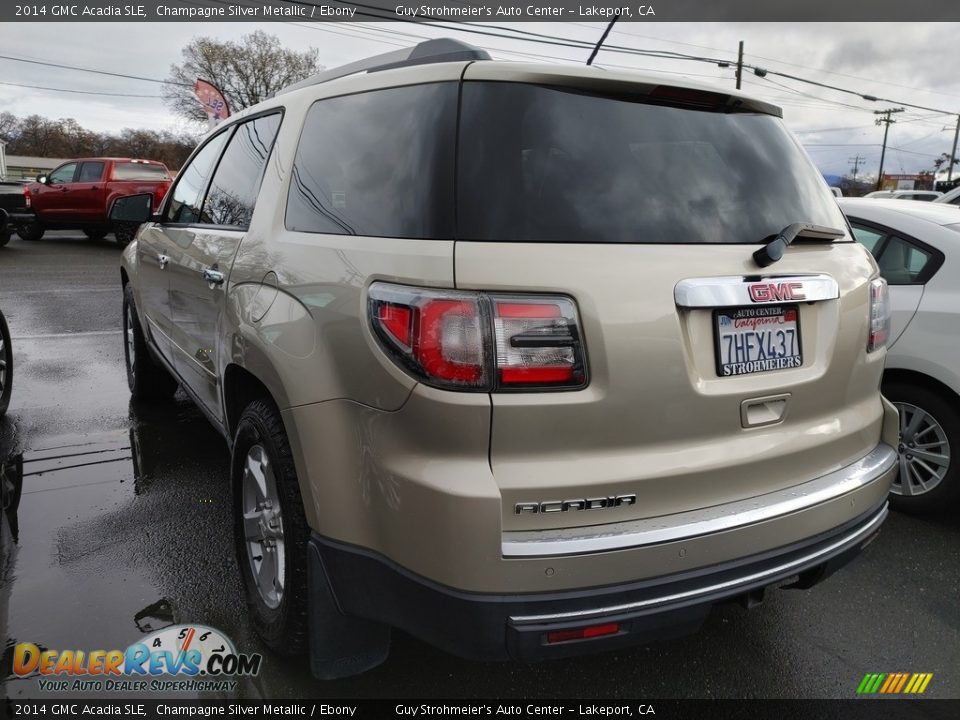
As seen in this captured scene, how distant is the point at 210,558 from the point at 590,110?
2.45m

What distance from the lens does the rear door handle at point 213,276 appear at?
9.14ft

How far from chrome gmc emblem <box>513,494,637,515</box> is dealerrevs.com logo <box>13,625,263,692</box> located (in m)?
1.32

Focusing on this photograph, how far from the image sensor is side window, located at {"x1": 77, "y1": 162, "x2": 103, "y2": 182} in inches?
658

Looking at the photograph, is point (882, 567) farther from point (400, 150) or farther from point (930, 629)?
point (400, 150)

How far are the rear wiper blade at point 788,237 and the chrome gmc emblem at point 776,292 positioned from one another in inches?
2.7

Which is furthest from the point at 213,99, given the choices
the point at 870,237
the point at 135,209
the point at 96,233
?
the point at 870,237

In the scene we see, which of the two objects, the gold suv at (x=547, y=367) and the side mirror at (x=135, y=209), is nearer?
the gold suv at (x=547, y=367)


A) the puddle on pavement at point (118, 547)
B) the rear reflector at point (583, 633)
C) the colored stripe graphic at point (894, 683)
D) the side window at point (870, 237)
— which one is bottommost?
the colored stripe graphic at point (894, 683)

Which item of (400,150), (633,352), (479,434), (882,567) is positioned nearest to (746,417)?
(633,352)

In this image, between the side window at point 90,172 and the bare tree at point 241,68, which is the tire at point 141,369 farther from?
the bare tree at point 241,68

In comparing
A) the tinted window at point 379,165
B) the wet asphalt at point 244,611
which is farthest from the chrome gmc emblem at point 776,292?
the wet asphalt at point 244,611

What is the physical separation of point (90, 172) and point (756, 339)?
18.3 metres

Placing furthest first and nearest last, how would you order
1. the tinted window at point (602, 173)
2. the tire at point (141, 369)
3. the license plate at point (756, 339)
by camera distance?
the tire at point (141, 369) < the license plate at point (756, 339) < the tinted window at point (602, 173)

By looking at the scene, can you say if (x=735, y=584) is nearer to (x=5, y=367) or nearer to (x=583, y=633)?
(x=583, y=633)
